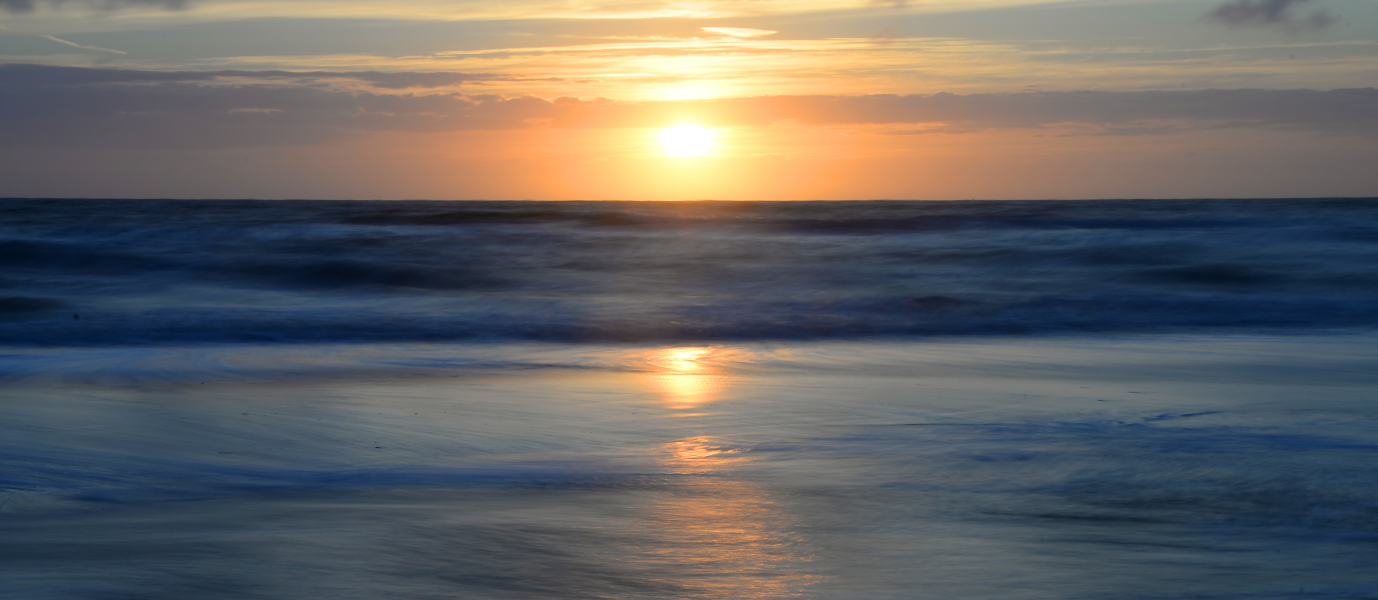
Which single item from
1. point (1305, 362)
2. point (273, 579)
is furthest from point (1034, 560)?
point (1305, 362)

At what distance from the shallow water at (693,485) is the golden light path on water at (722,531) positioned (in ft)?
0.03

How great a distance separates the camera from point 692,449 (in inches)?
139

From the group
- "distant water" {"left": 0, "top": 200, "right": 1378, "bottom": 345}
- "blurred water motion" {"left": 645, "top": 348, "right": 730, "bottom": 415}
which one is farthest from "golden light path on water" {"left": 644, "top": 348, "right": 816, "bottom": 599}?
"distant water" {"left": 0, "top": 200, "right": 1378, "bottom": 345}

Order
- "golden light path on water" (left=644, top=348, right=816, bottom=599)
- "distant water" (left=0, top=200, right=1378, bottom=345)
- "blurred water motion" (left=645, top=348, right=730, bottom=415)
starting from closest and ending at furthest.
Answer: "golden light path on water" (left=644, top=348, right=816, bottom=599) → "blurred water motion" (left=645, top=348, right=730, bottom=415) → "distant water" (left=0, top=200, right=1378, bottom=345)

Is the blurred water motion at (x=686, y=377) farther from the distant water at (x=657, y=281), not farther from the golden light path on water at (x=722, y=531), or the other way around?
the distant water at (x=657, y=281)

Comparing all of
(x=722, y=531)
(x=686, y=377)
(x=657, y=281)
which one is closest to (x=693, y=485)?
(x=722, y=531)

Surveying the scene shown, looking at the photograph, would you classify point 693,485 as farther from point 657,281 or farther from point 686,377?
point 657,281

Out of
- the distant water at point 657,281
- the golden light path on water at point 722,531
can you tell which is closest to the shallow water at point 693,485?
the golden light path on water at point 722,531

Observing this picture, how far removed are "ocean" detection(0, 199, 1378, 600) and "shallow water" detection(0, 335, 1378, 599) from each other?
14 mm

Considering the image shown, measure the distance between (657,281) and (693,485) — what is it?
987 cm

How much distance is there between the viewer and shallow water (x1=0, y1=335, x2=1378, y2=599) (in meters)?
2.25

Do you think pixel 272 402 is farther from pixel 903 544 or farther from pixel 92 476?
pixel 903 544

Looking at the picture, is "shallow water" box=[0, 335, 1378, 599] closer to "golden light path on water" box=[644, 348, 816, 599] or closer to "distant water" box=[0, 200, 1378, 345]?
"golden light path on water" box=[644, 348, 816, 599]

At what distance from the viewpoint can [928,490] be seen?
2965 mm
